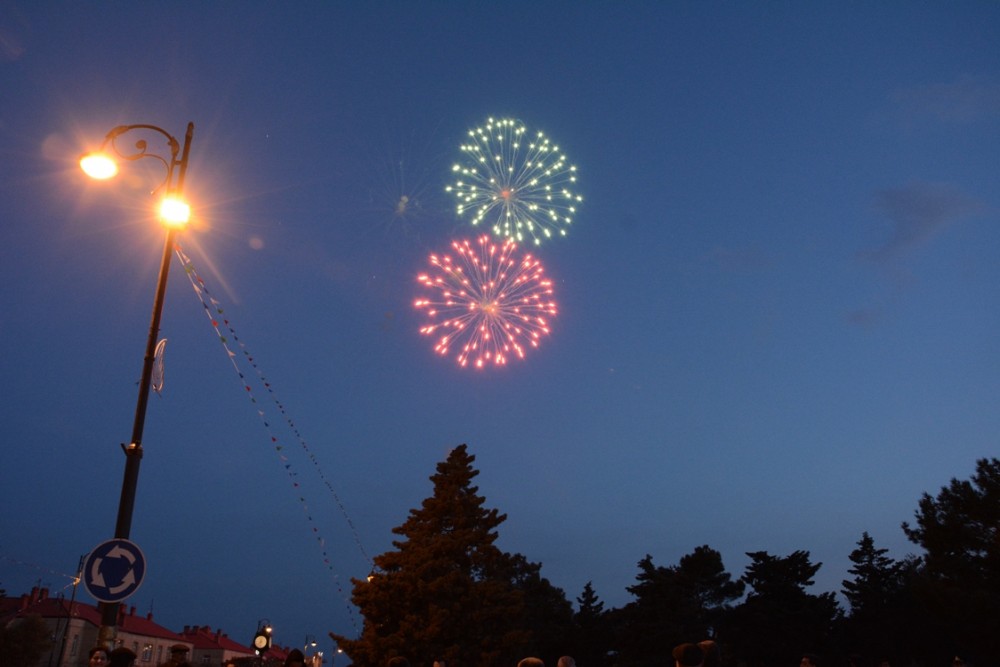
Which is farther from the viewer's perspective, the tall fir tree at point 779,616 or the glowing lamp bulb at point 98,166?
the tall fir tree at point 779,616

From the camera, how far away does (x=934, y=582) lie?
3328 centimetres

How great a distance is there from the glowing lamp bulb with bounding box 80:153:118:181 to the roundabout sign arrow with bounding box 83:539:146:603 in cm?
421

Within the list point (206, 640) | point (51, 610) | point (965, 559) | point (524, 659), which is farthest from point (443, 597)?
point (206, 640)

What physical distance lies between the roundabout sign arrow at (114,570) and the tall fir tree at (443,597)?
24718 millimetres


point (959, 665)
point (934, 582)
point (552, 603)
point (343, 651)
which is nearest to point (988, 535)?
point (934, 582)

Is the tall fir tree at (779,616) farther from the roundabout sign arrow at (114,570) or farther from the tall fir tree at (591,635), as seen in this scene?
the roundabout sign arrow at (114,570)

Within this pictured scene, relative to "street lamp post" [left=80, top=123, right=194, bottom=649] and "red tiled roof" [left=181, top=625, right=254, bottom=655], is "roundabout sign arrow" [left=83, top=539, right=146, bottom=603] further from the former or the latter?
"red tiled roof" [left=181, top=625, right=254, bottom=655]

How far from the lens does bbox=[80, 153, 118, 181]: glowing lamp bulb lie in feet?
29.3

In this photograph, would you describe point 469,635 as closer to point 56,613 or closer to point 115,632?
point 115,632

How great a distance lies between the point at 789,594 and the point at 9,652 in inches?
1983

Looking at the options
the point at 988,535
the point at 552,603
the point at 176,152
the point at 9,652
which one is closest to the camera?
the point at 176,152

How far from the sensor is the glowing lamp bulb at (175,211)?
9891 millimetres

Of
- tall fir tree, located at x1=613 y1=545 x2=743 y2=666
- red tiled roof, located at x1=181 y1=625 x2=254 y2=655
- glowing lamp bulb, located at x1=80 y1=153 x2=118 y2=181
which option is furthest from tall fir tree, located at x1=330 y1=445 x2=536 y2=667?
red tiled roof, located at x1=181 y1=625 x2=254 y2=655

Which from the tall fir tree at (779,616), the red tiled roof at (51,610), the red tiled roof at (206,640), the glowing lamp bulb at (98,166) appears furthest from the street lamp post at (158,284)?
the red tiled roof at (206,640)
